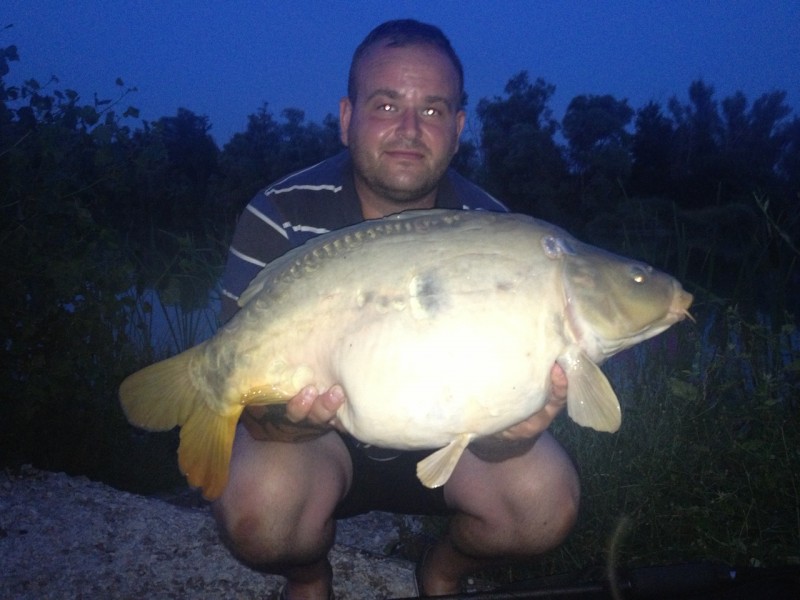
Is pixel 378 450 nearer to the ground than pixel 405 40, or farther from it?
nearer to the ground

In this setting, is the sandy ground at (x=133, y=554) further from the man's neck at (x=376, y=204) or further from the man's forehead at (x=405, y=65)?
the man's forehead at (x=405, y=65)

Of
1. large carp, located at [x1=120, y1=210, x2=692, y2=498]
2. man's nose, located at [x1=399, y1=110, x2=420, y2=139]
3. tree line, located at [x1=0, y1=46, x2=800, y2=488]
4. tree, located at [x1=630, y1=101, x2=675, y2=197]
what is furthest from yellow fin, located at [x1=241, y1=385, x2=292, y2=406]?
tree, located at [x1=630, y1=101, x2=675, y2=197]

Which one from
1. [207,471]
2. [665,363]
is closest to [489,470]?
[207,471]

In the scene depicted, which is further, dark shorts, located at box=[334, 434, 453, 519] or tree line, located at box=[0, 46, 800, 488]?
tree line, located at box=[0, 46, 800, 488]

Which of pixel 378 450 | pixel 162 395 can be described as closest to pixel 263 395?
pixel 162 395

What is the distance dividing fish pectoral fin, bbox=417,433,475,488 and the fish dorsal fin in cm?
23

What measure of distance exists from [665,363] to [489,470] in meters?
1.33

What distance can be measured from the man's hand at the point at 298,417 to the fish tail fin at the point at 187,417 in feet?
0.46

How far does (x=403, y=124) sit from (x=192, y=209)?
9.01 metres

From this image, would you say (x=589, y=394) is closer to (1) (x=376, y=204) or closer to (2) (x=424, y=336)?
(2) (x=424, y=336)

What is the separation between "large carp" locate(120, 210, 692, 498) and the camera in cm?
129

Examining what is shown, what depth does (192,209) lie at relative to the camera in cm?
1036

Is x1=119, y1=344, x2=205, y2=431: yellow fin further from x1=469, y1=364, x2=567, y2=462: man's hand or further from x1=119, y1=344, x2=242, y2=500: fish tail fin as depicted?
x1=469, y1=364, x2=567, y2=462: man's hand

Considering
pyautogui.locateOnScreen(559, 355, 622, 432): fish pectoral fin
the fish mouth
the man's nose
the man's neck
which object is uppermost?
the man's nose
